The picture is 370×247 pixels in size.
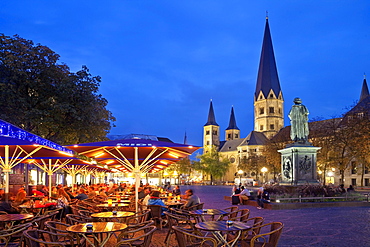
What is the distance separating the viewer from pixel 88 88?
2670 centimetres

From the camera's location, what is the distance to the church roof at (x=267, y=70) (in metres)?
104

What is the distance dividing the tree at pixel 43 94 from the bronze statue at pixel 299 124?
547 inches

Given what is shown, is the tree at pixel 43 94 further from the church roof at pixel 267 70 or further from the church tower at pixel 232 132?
the church tower at pixel 232 132

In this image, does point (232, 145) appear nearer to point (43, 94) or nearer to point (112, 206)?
point (43, 94)

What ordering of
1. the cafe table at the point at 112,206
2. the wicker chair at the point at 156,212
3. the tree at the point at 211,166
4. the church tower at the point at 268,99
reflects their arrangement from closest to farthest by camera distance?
the wicker chair at the point at 156,212, the cafe table at the point at 112,206, the tree at the point at 211,166, the church tower at the point at 268,99

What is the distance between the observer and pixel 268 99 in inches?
4459

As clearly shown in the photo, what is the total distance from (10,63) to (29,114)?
11.2ft

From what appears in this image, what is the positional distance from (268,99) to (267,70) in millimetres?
9445

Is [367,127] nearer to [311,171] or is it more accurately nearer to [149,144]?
[311,171]

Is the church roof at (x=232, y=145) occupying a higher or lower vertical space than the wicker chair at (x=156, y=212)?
higher

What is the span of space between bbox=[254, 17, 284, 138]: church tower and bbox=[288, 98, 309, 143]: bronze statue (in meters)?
84.4

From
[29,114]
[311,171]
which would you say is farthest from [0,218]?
[311,171]

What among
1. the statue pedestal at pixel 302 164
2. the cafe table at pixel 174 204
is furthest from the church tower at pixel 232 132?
the cafe table at pixel 174 204

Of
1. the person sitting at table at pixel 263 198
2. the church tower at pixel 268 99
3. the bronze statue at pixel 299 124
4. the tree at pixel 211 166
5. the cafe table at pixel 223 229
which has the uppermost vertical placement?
the church tower at pixel 268 99
